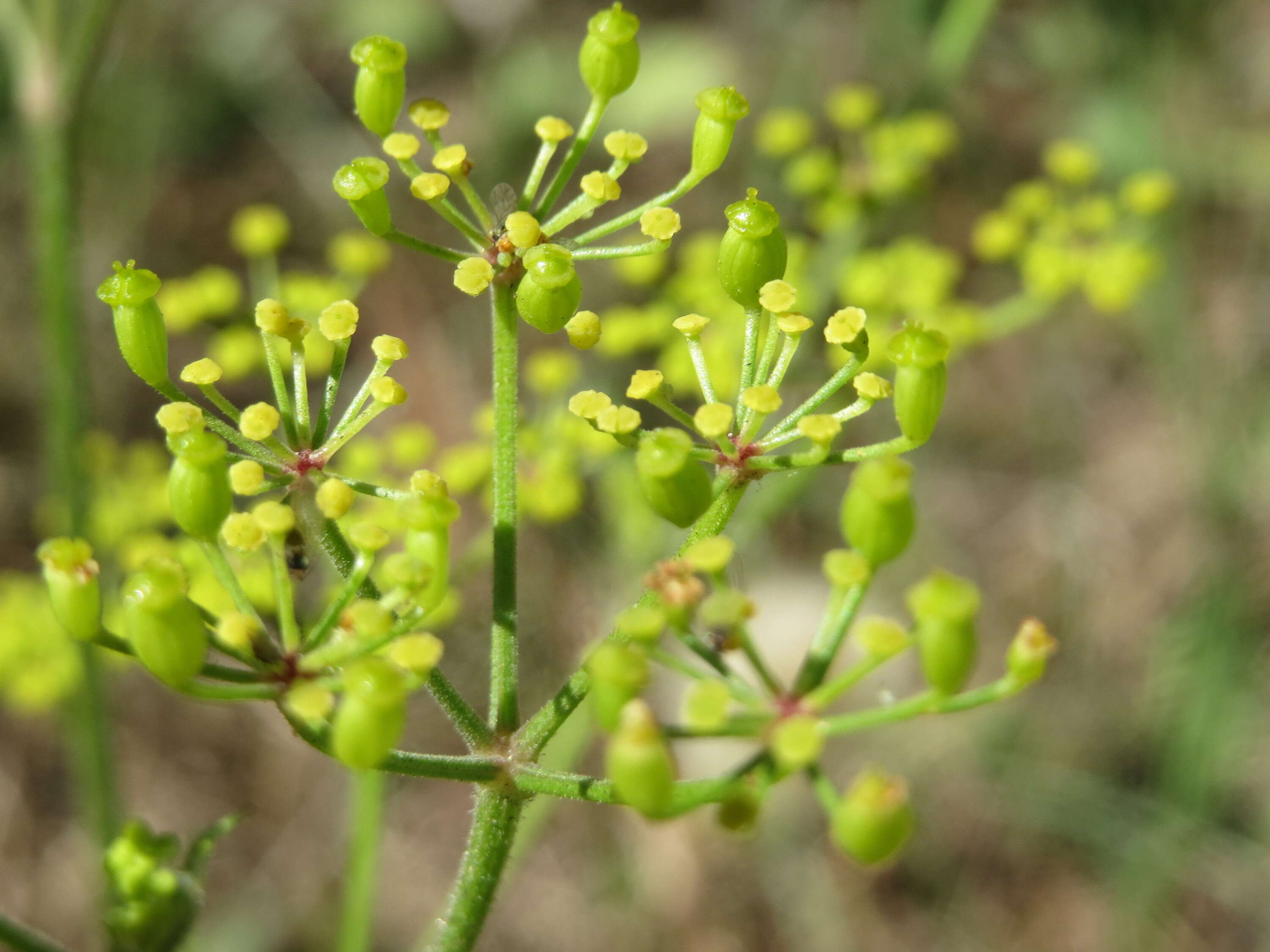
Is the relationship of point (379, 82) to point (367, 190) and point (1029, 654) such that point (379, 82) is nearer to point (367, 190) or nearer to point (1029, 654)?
point (367, 190)

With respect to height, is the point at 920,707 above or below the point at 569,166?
below

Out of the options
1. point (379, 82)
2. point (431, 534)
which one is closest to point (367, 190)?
point (379, 82)

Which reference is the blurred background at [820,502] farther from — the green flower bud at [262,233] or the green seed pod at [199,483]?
the green seed pod at [199,483]

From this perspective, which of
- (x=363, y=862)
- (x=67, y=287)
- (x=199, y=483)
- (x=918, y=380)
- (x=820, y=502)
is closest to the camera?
(x=199, y=483)

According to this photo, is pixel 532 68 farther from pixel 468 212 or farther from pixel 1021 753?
pixel 1021 753

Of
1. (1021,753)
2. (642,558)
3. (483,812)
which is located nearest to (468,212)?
(642,558)

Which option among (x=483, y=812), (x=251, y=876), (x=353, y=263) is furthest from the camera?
(x=251, y=876)
